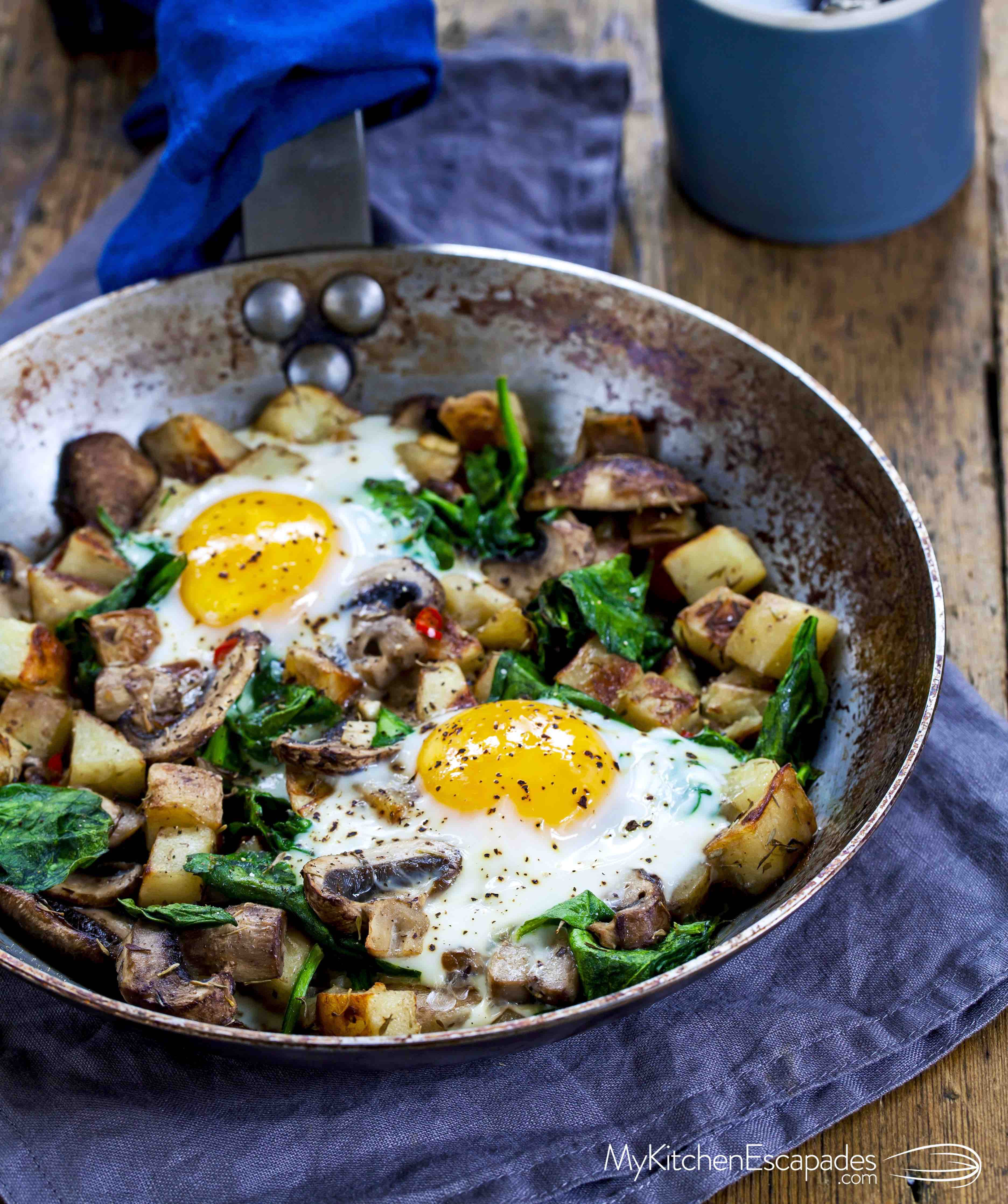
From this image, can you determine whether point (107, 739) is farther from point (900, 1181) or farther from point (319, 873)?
point (900, 1181)

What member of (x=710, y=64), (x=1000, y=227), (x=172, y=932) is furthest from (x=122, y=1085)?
(x=1000, y=227)

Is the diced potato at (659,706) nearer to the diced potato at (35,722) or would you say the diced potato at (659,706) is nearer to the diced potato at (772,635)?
the diced potato at (772,635)

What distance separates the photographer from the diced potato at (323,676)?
2.77 m

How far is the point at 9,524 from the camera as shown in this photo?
316cm

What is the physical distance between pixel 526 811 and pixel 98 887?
2.67ft

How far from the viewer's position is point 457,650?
287cm

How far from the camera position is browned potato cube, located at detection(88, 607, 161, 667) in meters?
2.82

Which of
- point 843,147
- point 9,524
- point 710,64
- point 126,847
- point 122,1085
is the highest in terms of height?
point 710,64

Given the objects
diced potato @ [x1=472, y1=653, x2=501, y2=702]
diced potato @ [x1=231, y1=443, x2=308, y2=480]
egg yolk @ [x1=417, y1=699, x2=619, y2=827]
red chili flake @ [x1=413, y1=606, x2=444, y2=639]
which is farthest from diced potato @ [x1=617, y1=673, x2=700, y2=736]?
diced potato @ [x1=231, y1=443, x2=308, y2=480]

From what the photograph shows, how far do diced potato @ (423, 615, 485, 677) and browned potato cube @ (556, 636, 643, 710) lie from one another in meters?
0.18

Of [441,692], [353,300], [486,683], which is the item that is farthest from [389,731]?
[353,300]

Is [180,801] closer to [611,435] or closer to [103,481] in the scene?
[103,481]

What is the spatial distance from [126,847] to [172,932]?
30 cm

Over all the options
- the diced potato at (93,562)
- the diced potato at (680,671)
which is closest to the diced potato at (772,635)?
the diced potato at (680,671)
